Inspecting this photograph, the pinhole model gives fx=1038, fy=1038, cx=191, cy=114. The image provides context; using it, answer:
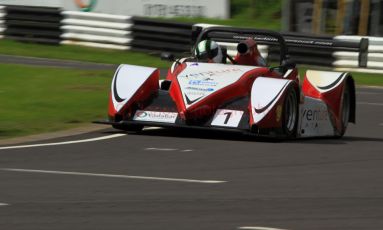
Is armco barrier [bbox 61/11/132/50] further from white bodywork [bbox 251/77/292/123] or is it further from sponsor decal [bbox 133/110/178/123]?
white bodywork [bbox 251/77/292/123]

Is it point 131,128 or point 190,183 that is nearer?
point 190,183

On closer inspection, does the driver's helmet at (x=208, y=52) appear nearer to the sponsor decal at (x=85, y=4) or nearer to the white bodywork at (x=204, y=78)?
the white bodywork at (x=204, y=78)

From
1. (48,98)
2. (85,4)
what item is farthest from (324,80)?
(85,4)

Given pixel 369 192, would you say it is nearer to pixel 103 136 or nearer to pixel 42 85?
pixel 103 136

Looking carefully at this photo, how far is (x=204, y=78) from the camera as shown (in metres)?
12.4

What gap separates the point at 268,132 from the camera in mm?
12031

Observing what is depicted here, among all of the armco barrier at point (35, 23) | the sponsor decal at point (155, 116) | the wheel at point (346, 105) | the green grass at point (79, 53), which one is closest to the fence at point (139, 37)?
the armco barrier at point (35, 23)

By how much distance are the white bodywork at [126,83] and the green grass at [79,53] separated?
10784 mm

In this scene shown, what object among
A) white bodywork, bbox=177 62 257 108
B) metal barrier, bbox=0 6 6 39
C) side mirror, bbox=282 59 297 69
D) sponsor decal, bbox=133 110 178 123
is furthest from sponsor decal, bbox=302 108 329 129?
metal barrier, bbox=0 6 6 39

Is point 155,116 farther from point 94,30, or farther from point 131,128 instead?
point 94,30

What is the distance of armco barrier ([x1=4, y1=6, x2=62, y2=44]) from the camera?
27.3 metres

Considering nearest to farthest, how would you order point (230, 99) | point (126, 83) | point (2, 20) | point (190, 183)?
point (190, 183) < point (230, 99) < point (126, 83) < point (2, 20)

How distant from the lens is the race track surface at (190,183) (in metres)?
7.12

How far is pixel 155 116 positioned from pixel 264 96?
135cm
